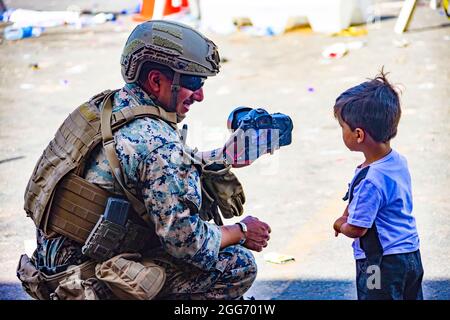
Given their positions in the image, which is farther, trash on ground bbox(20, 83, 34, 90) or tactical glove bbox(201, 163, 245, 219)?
trash on ground bbox(20, 83, 34, 90)

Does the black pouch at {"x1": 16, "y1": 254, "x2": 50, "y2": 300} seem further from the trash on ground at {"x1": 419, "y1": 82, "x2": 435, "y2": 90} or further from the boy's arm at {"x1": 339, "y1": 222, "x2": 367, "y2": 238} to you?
the trash on ground at {"x1": 419, "y1": 82, "x2": 435, "y2": 90}

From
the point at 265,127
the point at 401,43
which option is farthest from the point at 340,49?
the point at 265,127

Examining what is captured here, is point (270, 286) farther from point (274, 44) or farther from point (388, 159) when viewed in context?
point (274, 44)

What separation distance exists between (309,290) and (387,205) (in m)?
1.26

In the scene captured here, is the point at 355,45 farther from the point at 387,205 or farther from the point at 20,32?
the point at 387,205

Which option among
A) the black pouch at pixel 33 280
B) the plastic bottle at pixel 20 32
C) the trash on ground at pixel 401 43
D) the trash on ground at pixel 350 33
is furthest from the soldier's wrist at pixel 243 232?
the plastic bottle at pixel 20 32

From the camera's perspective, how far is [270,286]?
5.00m

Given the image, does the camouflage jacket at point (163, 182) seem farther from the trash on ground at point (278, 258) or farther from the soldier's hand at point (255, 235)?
the trash on ground at point (278, 258)

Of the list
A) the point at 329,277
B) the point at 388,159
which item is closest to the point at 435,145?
the point at 329,277

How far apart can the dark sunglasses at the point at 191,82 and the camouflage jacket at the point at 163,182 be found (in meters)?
0.18

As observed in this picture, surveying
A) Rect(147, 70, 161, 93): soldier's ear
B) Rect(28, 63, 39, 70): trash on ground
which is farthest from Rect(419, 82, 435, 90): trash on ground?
Rect(147, 70, 161, 93): soldier's ear

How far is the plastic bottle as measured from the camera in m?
11.1

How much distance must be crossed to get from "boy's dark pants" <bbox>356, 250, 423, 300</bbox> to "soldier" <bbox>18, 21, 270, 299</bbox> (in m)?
0.43

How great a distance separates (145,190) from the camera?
362 centimetres
